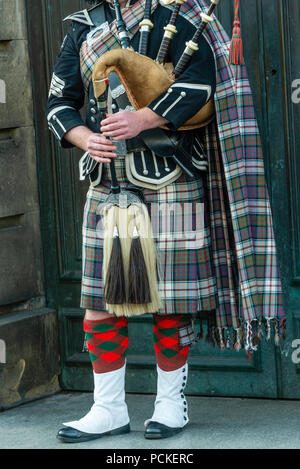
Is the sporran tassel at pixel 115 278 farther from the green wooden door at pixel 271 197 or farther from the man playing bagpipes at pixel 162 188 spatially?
the green wooden door at pixel 271 197

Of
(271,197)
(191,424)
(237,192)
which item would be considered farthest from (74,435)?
(271,197)

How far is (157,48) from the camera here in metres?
3.19

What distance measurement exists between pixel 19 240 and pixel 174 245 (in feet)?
3.31

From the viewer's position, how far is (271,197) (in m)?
3.72

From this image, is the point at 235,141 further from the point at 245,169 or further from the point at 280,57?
the point at 280,57

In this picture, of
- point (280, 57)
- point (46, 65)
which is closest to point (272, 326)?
point (280, 57)

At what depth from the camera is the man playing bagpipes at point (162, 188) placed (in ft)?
10.2

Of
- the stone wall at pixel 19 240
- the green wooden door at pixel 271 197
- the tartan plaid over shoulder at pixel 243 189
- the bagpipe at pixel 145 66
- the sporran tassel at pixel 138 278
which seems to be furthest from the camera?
the stone wall at pixel 19 240

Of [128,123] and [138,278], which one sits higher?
[128,123]

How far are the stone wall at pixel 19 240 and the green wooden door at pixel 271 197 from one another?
0.05 m

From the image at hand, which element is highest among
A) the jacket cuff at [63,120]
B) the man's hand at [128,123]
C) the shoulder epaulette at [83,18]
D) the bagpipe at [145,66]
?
the shoulder epaulette at [83,18]

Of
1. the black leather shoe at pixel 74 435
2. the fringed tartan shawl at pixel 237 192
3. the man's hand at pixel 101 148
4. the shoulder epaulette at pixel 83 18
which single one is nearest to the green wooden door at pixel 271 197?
the fringed tartan shawl at pixel 237 192

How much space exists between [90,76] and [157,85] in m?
0.29

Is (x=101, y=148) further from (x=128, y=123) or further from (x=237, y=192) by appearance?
(x=237, y=192)
